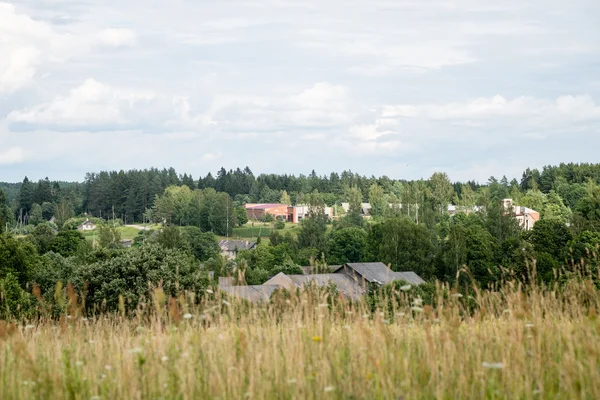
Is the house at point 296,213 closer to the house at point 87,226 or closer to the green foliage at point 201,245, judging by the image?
the house at point 87,226

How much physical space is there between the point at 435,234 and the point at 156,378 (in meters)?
98.8

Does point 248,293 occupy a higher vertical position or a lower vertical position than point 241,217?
lower

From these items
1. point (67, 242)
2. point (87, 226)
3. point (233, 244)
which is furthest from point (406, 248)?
point (87, 226)

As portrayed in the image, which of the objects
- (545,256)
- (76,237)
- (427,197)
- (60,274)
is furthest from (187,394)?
(427,197)

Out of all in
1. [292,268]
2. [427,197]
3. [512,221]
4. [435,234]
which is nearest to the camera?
[292,268]

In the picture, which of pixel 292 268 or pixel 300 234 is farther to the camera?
pixel 300 234

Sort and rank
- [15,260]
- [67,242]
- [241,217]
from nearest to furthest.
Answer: [15,260], [67,242], [241,217]

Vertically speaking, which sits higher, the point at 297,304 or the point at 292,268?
the point at 297,304

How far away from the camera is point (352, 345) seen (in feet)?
23.5

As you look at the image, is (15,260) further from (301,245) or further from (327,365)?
(301,245)

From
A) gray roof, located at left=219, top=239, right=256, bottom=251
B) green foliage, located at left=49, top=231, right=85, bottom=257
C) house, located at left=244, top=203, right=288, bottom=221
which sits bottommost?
gray roof, located at left=219, top=239, right=256, bottom=251

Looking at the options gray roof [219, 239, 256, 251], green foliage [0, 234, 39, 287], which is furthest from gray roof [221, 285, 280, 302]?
gray roof [219, 239, 256, 251]

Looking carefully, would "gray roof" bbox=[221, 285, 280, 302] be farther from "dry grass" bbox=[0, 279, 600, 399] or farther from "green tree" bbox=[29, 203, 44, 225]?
"green tree" bbox=[29, 203, 44, 225]

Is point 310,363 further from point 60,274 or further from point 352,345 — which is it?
point 60,274
